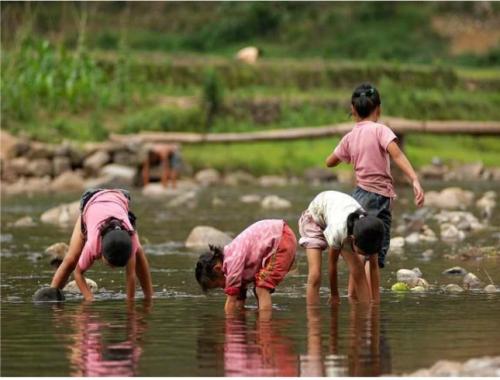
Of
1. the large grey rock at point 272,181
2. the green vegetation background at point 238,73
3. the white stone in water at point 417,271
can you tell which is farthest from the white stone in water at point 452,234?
the green vegetation background at point 238,73

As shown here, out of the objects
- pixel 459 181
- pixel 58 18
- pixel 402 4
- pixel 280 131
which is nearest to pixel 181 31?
pixel 58 18

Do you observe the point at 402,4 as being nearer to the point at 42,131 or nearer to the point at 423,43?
the point at 423,43

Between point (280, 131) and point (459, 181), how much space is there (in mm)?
4252

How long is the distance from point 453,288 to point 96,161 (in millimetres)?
17140

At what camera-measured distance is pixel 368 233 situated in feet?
28.3

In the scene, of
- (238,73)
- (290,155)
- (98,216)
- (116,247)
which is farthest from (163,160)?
(116,247)

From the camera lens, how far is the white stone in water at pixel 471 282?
32.9 feet

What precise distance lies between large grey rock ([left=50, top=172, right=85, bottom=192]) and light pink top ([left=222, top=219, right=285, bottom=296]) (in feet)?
54.5

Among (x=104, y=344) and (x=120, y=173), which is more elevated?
(x=120, y=173)

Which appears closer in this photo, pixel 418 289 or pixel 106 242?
pixel 106 242

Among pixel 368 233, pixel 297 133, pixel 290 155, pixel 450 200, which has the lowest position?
pixel 368 233

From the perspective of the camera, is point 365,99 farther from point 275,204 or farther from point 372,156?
point 275,204

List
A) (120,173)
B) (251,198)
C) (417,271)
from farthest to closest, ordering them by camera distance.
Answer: (120,173) < (251,198) < (417,271)

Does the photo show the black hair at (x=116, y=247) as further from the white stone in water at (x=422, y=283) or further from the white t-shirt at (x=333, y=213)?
the white stone in water at (x=422, y=283)
